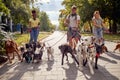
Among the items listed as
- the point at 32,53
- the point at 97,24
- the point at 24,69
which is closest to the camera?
the point at 24,69

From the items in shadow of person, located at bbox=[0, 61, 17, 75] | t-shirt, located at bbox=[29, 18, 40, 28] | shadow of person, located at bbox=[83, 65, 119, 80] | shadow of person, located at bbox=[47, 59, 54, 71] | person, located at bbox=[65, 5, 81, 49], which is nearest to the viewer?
shadow of person, located at bbox=[83, 65, 119, 80]

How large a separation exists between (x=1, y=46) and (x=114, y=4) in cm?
4319

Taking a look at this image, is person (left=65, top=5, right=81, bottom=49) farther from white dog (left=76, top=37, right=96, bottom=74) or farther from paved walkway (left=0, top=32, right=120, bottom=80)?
white dog (left=76, top=37, right=96, bottom=74)

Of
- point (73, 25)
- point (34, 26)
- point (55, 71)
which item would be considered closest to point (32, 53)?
point (34, 26)

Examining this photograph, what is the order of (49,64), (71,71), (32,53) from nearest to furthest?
(71,71)
(49,64)
(32,53)

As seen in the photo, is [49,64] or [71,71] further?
[49,64]

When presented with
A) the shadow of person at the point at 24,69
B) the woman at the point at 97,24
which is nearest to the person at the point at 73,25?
the woman at the point at 97,24

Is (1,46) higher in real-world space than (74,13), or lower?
lower

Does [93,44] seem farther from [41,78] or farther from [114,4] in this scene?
[114,4]

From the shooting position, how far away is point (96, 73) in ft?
34.1

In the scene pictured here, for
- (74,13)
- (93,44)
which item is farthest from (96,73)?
(74,13)

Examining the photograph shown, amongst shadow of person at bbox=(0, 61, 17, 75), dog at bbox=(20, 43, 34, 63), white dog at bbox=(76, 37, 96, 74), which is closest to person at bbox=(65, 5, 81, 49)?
dog at bbox=(20, 43, 34, 63)

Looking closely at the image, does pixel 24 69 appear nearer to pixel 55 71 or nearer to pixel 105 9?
pixel 55 71

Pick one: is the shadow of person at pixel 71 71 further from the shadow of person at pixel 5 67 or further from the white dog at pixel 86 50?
the shadow of person at pixel 5 67
